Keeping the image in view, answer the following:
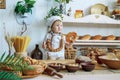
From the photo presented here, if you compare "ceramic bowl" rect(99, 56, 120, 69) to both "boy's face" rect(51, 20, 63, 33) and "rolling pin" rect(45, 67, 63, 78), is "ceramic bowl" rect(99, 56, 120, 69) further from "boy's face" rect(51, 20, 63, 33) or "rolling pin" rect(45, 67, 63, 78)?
"boy's face" rect(51, 20, 63, 33)

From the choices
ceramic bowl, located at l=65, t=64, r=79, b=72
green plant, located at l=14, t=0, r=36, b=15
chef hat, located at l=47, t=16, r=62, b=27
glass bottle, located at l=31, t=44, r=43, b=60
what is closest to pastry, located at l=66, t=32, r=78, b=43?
chef hat, located at l=47, t=16, r=62, b=27

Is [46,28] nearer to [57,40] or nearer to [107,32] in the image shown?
[57,40]

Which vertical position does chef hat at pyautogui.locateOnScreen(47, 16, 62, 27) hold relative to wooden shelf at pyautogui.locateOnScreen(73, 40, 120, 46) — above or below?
above

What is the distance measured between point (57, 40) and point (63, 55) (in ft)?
0.50

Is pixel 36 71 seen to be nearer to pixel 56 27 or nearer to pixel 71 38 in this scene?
pixel 56 27

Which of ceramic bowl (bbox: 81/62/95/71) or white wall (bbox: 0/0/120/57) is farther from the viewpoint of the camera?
white wall (bbox: 0/0/120/57)

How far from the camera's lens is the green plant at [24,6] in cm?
226

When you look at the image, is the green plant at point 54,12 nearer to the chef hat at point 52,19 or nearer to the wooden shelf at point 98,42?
the chef hat at point 52,19

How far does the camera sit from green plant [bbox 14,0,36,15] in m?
2.26

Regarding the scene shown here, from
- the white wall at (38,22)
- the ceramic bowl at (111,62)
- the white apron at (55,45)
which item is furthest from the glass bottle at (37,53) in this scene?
the ceramic bowl at (111,62)

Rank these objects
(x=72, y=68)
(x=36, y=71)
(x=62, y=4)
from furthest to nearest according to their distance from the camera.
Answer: (x=62, y=4) → (x=72, y=68) → (x=36, y=71)

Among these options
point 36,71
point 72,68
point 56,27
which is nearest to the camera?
point 36,71

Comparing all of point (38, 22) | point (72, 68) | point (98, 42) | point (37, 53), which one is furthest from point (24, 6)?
point (72, 68)

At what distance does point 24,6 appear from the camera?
227 cm
